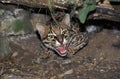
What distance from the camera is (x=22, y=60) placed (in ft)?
17.1

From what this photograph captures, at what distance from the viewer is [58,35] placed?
4719 millimetres

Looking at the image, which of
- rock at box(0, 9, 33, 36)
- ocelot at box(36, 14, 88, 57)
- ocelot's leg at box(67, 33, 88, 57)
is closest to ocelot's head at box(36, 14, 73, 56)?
ocelot at box(36, 14, 88, 57)

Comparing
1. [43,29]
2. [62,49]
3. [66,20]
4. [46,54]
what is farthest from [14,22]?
[62,49]

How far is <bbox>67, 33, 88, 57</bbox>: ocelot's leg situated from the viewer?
5126 millimetres

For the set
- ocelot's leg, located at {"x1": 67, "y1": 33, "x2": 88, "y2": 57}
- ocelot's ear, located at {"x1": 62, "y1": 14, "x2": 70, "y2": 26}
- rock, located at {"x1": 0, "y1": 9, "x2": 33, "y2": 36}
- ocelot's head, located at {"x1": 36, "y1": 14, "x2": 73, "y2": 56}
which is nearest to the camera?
ocelot's head, located at {"x1": 36, "y1": 14, "x2": 73, "y2": 56}

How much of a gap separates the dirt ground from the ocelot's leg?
0.09 m

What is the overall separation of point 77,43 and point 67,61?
36cm

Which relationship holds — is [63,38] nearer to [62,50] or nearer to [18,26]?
[62,50]

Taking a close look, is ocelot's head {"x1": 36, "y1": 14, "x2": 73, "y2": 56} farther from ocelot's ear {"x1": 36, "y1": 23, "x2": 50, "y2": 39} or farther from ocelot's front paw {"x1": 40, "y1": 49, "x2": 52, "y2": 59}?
ocelot's front paw {"x1": 40, "y1": 49, "x2": 52, "y2": 59}

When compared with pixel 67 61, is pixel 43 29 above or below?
above

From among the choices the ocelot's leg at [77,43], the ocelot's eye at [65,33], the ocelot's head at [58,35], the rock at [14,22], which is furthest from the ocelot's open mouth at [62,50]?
the rock at [14,22]

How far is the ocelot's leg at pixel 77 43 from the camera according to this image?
513 centimetres

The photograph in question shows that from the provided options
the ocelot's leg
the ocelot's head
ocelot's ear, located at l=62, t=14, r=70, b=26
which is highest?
ocelot's ear, located at l=62, t=14, r=70, b=26

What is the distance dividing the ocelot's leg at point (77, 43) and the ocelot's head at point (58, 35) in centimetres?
24
